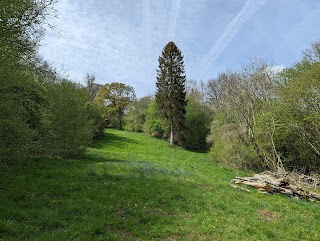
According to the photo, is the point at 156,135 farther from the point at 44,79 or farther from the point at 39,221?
the point at 39,221

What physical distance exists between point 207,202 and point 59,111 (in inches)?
498

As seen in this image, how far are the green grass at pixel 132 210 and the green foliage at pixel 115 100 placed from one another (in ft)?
184

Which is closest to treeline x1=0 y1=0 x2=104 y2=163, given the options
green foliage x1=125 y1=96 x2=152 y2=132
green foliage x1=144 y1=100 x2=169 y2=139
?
green foliage x1=144 y1=100 x2=169 y2=139

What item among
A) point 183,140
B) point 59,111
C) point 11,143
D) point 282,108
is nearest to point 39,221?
A: point 11,143

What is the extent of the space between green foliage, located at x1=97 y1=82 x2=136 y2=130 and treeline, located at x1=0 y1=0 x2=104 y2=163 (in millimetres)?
48828

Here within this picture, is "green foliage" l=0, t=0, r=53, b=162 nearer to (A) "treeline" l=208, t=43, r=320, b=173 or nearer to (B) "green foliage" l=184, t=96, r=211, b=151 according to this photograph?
(A) "treeline" l=208, t=43, r=320, b=173

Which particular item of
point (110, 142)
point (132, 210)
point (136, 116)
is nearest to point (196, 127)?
point (110, 142)

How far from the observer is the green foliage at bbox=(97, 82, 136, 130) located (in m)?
69.5

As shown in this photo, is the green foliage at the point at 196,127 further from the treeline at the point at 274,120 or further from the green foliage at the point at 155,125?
the treeline at the point at 274,120

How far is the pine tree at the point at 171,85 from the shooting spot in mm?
44375

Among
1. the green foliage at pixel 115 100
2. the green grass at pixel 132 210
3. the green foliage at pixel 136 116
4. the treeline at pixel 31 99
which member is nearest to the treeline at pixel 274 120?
the green grass at pixel 132 210

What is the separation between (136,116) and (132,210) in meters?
57.3

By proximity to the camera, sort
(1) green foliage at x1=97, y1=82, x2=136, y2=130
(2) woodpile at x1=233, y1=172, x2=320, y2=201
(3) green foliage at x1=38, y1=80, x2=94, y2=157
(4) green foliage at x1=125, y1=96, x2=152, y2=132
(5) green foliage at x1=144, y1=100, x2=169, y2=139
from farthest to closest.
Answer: (1) green foliage at x1=97, y1=82, x2=136, y2=130 → (4) green foliage at x1=125, y1=96, x2=152, y2=132 → (5) green foliage at x1=144, y1=100, x2=169, y2=139 → (3) green foliage at x1=38, y1=80, x2=94, y2=157 → (2) woodpile at x1=233, y1=172, x2=320, y2=201

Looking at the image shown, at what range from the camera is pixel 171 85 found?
1747 inches
